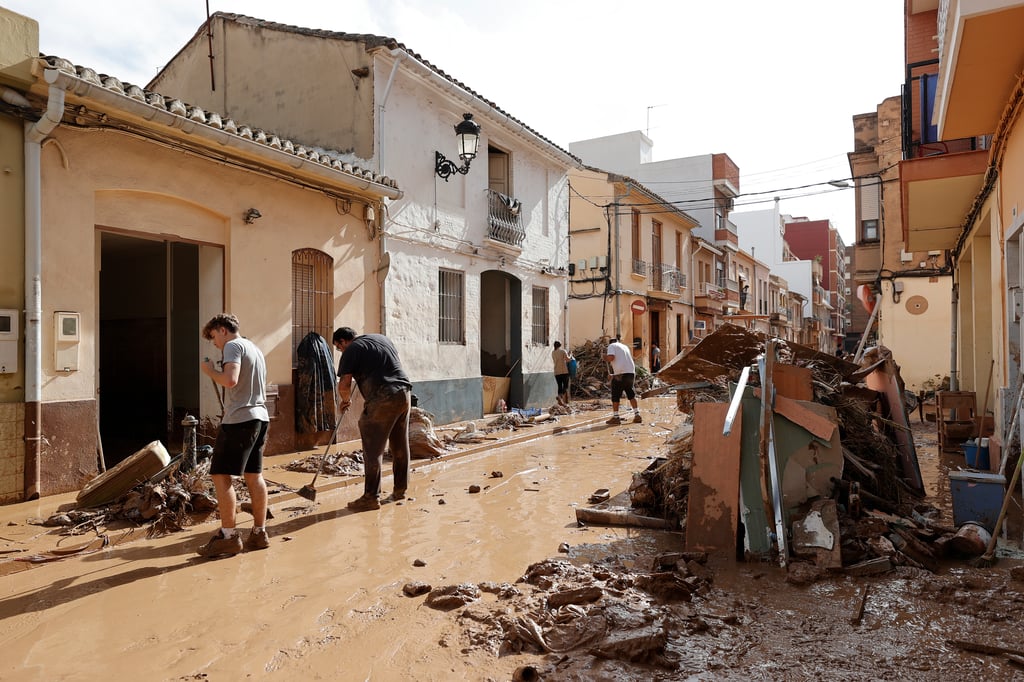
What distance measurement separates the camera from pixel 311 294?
9805 millimetres

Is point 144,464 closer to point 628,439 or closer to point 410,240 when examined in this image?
point 410,240

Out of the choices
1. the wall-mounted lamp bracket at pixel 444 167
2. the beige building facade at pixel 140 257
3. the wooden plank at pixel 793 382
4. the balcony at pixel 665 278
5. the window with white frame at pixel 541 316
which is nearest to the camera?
the wooden plank at pixel 793 382

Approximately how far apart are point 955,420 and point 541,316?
905 cm

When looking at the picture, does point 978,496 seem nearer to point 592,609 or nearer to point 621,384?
point 592,609

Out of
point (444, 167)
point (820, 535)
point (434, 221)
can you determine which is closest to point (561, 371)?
point (434, 221)

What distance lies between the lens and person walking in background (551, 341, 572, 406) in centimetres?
1568

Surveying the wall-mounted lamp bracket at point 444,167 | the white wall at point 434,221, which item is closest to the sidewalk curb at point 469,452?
the white wall at point 434,221

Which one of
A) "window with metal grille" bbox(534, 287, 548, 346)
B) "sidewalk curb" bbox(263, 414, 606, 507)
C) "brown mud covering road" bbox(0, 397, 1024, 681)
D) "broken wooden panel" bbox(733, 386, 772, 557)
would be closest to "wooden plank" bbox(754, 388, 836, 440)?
"broken wooden panel" bbox(733, 386, 772, 557)

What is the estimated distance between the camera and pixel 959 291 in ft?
43.2

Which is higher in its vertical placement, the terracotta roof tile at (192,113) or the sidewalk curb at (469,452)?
the terracotta roof tile at (192,113)

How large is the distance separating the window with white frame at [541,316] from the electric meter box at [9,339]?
11.1 metres

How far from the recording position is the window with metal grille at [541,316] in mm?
15992

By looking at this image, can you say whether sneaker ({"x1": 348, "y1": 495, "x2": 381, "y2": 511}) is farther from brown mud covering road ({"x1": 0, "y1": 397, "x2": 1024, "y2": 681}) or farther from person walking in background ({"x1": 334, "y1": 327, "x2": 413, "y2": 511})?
brown mud covering road ({"x1": 0, "y1": 397, "x2": 1024, "y2": 681})

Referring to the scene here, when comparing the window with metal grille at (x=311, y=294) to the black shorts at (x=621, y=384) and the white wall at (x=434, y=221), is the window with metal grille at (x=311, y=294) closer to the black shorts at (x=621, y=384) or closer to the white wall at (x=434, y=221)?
the white wall at (x=434, y=221)
